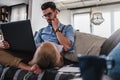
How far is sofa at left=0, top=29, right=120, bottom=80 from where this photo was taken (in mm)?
1289

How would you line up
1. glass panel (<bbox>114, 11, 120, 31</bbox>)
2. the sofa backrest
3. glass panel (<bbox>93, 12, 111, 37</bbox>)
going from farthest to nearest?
glass panel (<bbox>93, 12, 111, 37</bbox>)
glass panel (<bbox>114, 11, 120, 31</bbox>)
the sofa backrest

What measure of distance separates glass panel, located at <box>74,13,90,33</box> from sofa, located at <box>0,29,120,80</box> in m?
5.15

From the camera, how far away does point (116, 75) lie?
1.92ft

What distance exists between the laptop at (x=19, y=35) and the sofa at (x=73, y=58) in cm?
19

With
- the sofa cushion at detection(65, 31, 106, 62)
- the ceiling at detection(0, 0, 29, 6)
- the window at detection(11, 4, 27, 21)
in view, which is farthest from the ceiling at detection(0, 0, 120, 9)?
the sofa cushion at detection(65, 31, 106, 62)

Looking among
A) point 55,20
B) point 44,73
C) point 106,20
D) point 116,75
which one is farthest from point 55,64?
point 106,20

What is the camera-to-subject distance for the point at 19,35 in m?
1.57

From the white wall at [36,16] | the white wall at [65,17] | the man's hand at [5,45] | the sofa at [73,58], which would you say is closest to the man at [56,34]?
the sofa at [73,58]

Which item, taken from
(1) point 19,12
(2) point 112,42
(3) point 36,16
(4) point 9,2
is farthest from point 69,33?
(4) point 9,2

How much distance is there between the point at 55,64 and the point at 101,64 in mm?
1062

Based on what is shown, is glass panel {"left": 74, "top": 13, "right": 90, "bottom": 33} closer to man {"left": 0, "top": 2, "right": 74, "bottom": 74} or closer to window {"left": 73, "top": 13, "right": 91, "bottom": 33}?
window {"left": 73, "top": 13, "right": 91, "bottom": 33}

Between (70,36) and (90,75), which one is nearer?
(90,75)

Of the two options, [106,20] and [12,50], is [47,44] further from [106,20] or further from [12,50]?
[106,20]

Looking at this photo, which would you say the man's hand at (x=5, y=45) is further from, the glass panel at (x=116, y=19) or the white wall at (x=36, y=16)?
Result: the glass panel at (x=116, y=19)
